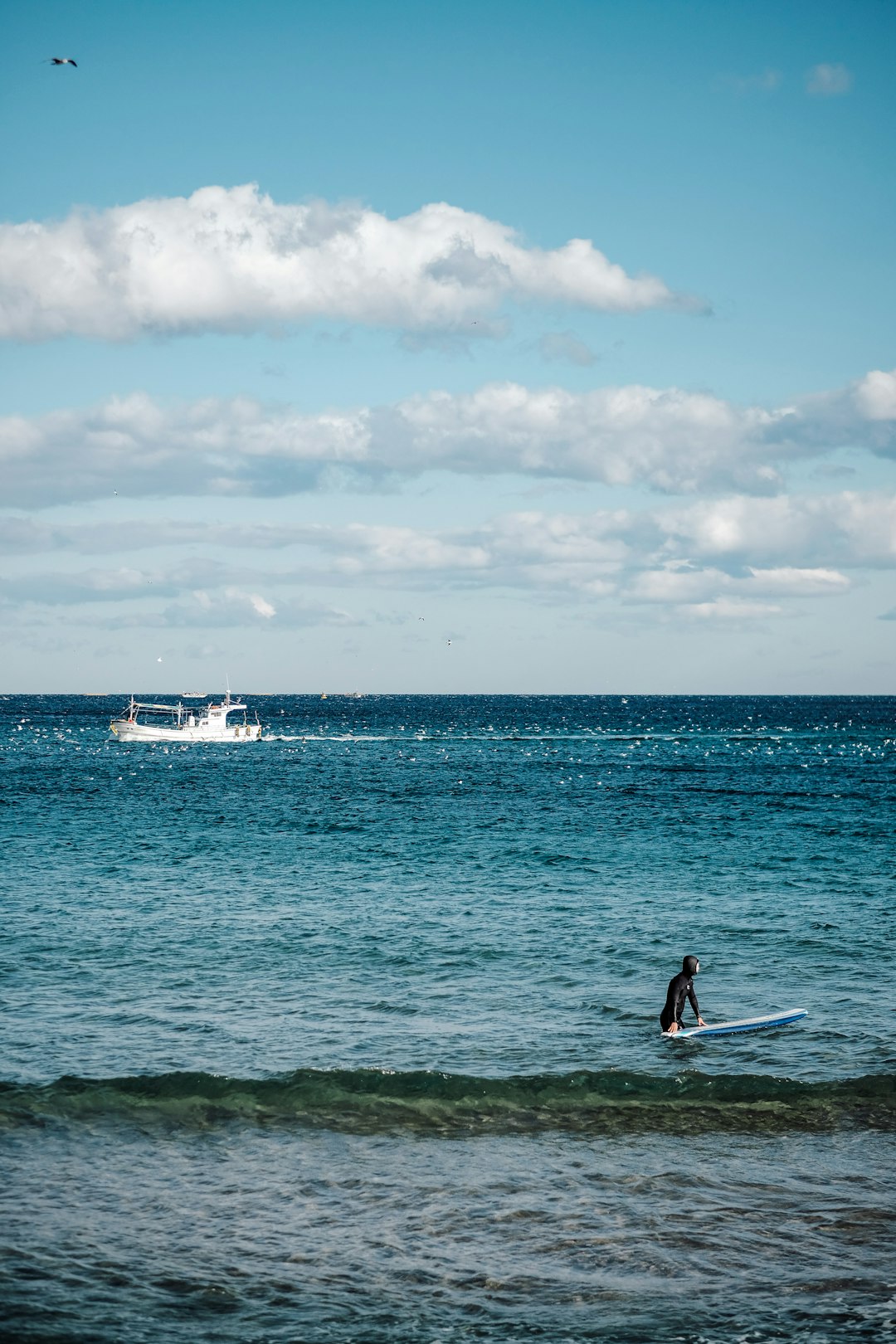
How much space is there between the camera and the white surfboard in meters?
23.8

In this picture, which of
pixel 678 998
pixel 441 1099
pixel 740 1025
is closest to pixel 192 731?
pixel 678 998

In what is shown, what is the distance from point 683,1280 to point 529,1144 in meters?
4.97

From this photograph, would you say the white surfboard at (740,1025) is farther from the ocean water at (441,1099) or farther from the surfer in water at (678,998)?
the ocean water at (441,1099)

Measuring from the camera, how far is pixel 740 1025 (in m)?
24.1

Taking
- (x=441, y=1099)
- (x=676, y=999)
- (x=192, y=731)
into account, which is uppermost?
(x=676, y=999)

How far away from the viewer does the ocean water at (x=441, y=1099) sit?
44.4 ft

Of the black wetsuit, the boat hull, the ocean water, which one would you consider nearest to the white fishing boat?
the boat hull

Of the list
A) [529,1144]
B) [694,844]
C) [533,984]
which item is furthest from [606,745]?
[529,1144]

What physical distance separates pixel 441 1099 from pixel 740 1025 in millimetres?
7471

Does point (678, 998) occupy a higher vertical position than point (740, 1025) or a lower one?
higher

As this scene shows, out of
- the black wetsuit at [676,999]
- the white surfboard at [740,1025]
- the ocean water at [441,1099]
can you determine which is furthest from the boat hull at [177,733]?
the white surfboard at [740,1025]

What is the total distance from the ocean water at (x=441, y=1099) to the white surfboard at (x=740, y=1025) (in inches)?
12.2

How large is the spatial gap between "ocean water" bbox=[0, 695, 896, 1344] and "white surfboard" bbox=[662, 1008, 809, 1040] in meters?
0.31

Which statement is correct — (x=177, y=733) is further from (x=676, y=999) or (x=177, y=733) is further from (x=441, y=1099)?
(x=441, y=1099)
